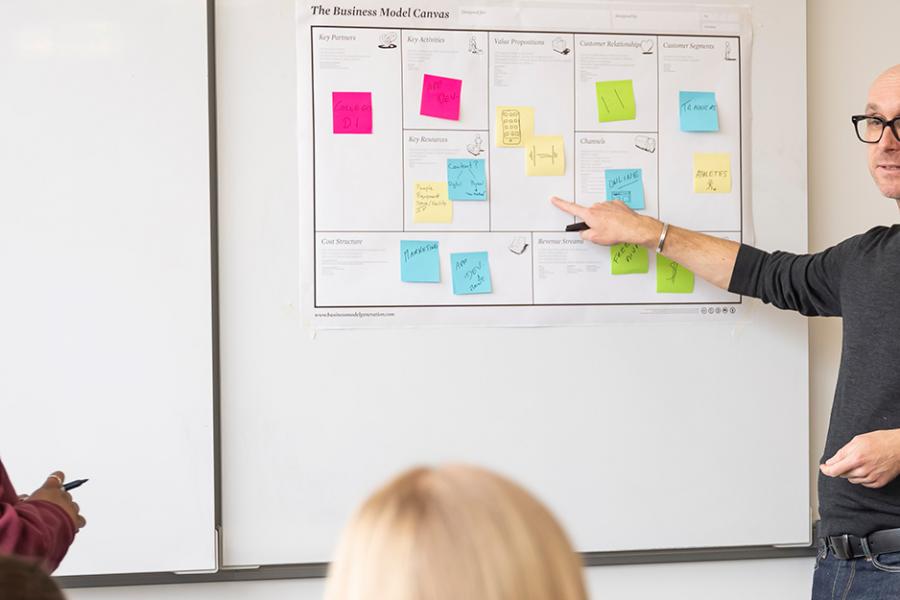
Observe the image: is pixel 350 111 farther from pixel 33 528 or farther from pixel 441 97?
pixel 33 528

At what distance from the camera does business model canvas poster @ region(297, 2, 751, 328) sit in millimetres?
2162

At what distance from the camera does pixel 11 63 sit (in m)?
2.05

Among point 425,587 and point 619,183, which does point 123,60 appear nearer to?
point 619,183

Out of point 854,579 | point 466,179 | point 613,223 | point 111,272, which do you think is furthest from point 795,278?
point 111,272

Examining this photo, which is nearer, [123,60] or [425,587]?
[425,587]

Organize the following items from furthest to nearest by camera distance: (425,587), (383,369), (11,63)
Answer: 1. (383,369)
2. (11,63)
3. (425,587)

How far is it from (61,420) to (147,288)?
351mm

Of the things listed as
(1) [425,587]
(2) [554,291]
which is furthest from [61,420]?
(1) [425,587]

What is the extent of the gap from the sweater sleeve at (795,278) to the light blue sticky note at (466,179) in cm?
62

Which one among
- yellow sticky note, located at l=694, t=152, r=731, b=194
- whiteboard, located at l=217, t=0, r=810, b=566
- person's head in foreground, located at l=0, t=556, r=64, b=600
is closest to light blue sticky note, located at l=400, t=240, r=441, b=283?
whiteboard, located at l=217, t=0, r=810, b=566

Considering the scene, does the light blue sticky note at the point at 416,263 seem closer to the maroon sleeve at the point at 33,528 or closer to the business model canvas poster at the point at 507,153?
the business model canvas poster at the point at 507,153

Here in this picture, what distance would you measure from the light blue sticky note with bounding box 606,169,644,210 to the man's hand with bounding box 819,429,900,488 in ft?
2.60

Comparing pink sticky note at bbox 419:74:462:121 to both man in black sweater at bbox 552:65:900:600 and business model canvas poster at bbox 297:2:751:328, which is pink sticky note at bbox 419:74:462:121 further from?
man in black sweater at bbox 552:65:900:600

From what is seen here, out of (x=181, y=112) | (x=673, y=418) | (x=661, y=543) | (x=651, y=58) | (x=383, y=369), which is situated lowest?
(x=661, y=543)
